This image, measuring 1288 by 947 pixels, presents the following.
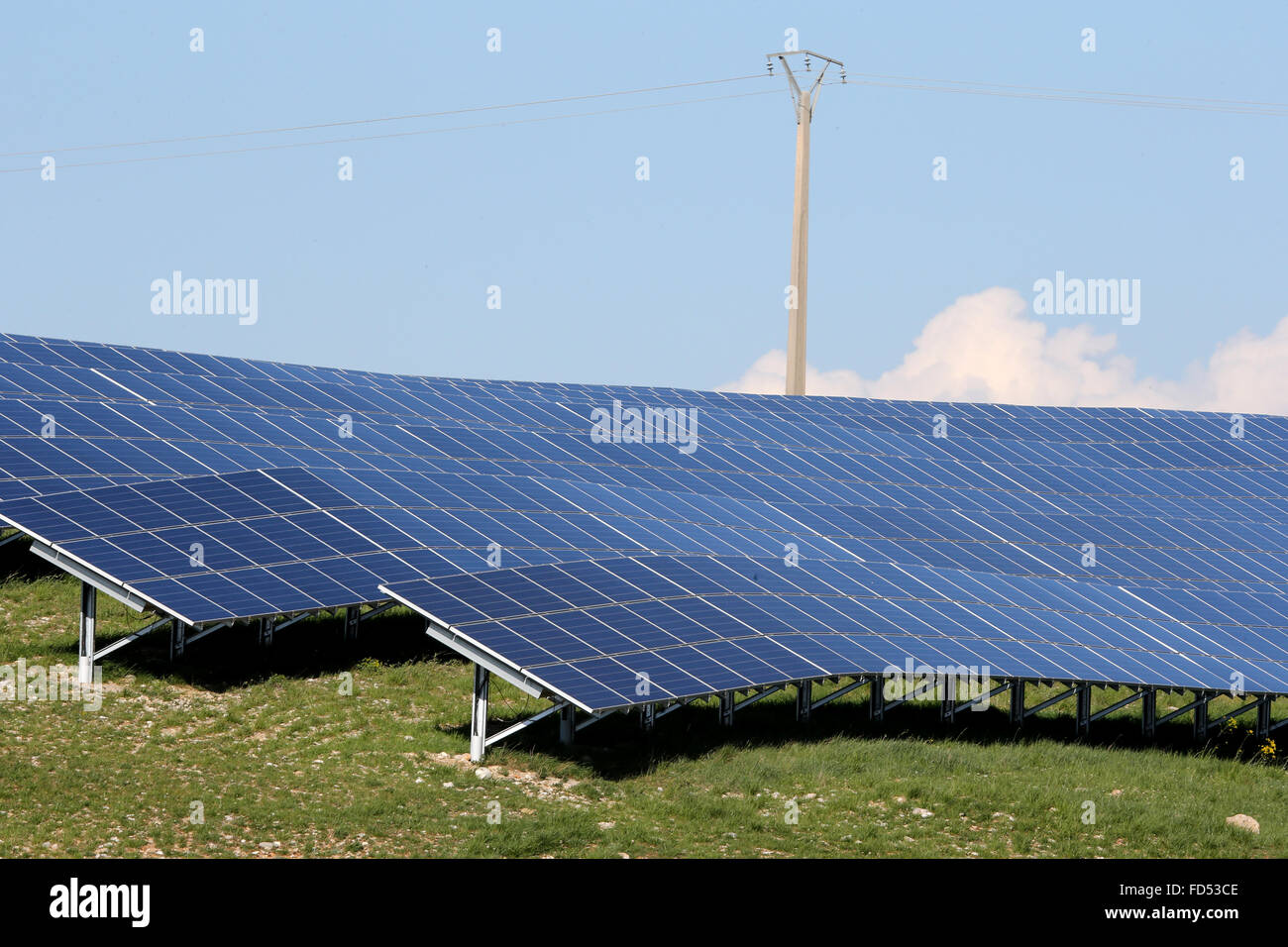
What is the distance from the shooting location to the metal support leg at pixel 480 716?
96.7 ft

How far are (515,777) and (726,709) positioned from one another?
6.01 metres

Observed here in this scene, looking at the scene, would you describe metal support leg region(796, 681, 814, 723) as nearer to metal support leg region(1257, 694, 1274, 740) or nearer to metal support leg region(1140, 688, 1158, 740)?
metal support leg region(1140, 688, 1158, 740)

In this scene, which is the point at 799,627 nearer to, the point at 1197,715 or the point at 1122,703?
the point at 1122,703

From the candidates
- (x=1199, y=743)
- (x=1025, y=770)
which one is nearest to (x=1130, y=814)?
(x=1025, y=770)

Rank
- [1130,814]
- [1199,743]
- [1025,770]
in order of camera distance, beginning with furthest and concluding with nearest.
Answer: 1. [1199,743]
2. [1025,770]
3. [1130,814]

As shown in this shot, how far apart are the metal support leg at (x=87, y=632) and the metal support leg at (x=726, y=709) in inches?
538

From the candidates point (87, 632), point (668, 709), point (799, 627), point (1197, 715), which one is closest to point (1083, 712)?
point (1197, 715)

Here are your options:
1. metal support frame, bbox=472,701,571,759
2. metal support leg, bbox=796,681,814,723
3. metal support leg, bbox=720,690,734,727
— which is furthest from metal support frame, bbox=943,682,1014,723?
metal support frame, bbox=472,701,571,759

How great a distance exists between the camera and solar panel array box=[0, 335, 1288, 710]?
3250 centimetres

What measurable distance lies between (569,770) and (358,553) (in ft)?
32.8

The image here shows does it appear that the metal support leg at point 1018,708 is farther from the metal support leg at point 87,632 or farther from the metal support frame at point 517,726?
the metal support leg at point 87,632

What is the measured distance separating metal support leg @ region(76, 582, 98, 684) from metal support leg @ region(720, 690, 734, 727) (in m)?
13.7
